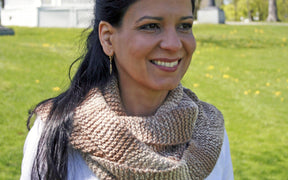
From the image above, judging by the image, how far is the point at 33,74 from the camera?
289 inches

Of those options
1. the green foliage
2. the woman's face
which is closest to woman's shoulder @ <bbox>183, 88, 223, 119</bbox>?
the woman's face

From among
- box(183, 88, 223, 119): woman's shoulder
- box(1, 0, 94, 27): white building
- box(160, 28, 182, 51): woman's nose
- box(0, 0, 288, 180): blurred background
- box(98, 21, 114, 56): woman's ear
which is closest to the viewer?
box(160, 28, 182, 51): woman's nose

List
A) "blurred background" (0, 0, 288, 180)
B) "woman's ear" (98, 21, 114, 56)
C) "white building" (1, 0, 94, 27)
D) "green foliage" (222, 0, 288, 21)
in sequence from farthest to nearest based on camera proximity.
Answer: "green foliage" (222, 0, 288, 21) → "white building" (1, 0, 94, 27) → "blurred background" (0, 0, 288, 180) → "woman's ear" (98, 21, 114, 56)

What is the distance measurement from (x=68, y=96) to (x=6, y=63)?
6.40 meters

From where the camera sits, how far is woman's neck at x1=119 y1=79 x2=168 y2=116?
6.52 feet

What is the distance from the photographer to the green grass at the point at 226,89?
16.2 feet

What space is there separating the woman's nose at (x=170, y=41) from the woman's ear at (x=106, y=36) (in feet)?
0.93

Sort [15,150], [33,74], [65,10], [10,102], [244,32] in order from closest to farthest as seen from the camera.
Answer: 1. [15,150]
2. [10,102]
3. [33,74]
4. [244,32]
5. [65,10]

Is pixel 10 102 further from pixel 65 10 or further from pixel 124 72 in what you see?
pixel 65 10

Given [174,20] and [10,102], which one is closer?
[174,20]

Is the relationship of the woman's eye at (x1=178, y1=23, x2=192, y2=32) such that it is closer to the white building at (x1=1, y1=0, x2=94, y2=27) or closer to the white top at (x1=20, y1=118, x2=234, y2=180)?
the white top at (x1=20, y1=118, x2=234, y2=180)

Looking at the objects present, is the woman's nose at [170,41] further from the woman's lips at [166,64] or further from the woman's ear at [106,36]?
the woman's ear at [106,36]

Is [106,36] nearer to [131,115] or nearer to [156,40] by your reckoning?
[156,40]

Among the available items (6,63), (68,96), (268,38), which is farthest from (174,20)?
(268,38)
